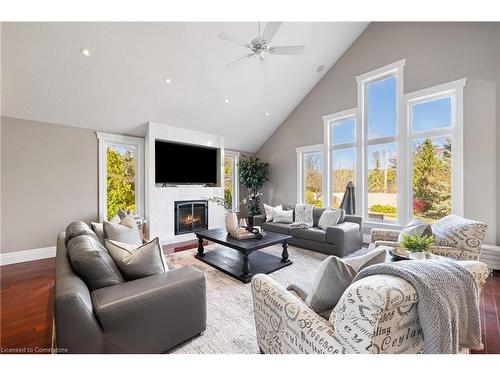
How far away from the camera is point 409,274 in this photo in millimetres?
844

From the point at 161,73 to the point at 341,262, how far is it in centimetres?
400

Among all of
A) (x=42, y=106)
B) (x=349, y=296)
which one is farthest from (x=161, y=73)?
(x=349, y=296)

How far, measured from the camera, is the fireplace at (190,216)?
4.84 metres

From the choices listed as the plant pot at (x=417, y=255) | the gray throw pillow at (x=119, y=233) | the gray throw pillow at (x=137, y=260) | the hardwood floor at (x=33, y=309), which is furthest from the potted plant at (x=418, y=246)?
the gray throw pillow at (x=119, y=233)

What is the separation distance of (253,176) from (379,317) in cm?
564

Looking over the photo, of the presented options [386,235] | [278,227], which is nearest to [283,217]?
Result: [278,227]

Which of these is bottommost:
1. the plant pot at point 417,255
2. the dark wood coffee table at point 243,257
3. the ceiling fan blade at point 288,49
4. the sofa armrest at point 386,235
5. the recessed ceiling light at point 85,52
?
the dark wood coffee table at point 243,257

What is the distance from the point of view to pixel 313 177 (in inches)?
226

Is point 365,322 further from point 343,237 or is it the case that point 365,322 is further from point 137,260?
point 343,237

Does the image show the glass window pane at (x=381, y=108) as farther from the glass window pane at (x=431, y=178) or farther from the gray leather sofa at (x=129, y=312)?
the gray leather sofa at (x=129, y=312)

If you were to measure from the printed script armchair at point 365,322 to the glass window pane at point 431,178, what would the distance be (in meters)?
3.39

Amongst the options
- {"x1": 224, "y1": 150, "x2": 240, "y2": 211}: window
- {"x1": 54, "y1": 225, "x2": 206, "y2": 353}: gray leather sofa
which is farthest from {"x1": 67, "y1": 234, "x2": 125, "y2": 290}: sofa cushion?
{"x1": 224, "y1": 150, "x2": 240, "y2": 211}: window
